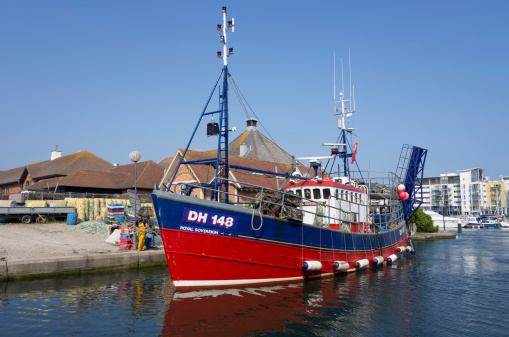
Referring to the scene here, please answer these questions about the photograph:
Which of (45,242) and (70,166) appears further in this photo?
(70,166)

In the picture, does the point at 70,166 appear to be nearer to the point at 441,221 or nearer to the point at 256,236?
the point at 256,236

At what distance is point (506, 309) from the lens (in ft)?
37.0

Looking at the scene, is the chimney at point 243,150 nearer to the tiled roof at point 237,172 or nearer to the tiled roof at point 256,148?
the tiled roof at point 256,148

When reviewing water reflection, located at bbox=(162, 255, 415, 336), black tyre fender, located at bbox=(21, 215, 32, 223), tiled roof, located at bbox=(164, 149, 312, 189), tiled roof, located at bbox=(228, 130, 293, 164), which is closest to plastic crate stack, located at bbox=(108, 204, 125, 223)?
black tyre fender, located at bbox=(21, 215, 32, 223)

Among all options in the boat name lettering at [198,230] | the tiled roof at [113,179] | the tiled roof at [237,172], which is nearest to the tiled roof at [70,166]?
the tiled roof at [113,179]

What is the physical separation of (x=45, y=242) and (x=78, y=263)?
16.0ft

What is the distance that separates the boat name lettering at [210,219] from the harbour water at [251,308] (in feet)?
6.87

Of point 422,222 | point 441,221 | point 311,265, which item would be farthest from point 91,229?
point 441,221

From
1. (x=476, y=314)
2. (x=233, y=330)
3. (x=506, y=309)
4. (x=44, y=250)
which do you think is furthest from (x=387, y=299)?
(x=44, y=250)

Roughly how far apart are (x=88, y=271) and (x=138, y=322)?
6.62 metres

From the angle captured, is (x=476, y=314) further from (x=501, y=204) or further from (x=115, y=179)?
(x=501, y=204)

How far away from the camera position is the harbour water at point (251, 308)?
889cm

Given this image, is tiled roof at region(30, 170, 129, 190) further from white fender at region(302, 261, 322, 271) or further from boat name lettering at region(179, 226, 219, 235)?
white fender at region(302, 261, 322, 271)

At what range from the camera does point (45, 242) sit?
18078 millimetres
